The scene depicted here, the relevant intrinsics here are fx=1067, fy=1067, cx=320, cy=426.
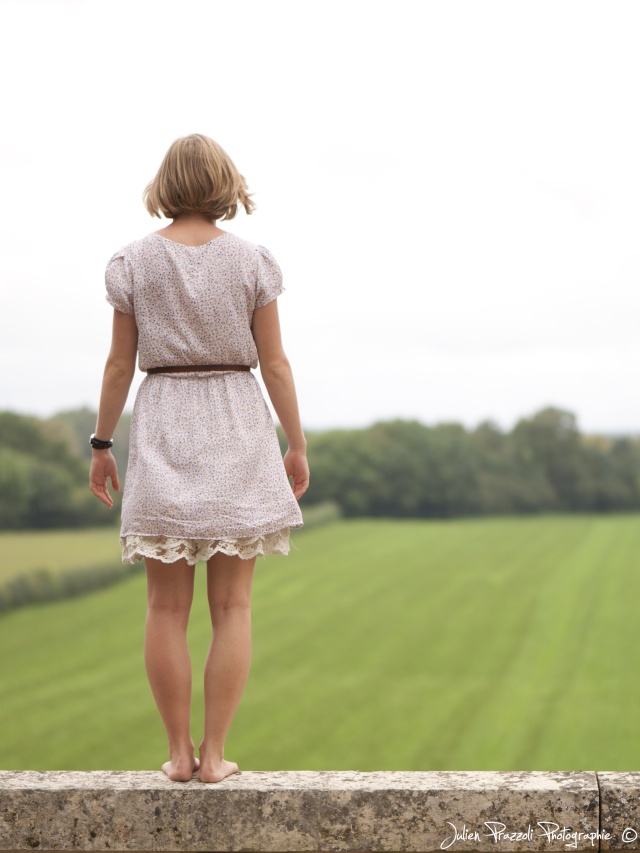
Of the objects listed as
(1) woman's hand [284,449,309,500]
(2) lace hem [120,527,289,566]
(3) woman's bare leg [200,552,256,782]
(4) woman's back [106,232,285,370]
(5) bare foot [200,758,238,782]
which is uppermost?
(4) woman's back [106,232,285,370]

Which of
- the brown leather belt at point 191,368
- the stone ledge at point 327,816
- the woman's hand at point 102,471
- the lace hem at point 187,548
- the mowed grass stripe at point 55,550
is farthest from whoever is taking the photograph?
the mowed grass stripe at point 55,550

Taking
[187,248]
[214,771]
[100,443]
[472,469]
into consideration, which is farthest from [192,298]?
[472,469]

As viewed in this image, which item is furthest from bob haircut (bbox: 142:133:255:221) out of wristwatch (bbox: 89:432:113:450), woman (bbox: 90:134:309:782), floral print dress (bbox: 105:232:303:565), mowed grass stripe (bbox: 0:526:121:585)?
mowed grass stripe (bbox: 0:526:121:585)

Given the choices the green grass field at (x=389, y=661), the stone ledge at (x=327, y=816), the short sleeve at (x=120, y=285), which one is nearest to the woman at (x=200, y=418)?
the short sleeve at (x=120, y=285)

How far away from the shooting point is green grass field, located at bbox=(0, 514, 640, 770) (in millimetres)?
55750

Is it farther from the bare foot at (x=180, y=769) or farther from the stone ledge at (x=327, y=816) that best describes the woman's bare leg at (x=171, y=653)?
the stone ledge at (x=327, y=816)

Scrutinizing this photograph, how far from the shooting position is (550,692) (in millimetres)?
64062

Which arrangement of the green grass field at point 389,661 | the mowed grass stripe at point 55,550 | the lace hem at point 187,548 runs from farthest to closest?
the mowed grass stripe at point 55,550 → the green grass field at point 389,661 → the lace hem at point 187,548

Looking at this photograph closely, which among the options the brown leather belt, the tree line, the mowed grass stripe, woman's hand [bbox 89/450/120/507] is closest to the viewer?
the brown leather belt

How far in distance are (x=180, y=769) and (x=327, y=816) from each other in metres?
0.45

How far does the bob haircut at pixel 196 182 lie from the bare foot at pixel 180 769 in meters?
1.59

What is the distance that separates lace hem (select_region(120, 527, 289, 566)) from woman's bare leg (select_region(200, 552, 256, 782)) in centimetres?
8

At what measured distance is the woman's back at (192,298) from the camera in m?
3.05

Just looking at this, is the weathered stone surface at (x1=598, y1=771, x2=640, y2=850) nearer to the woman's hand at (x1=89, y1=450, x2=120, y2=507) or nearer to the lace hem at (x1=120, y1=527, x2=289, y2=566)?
the lace hem at (x1=120, y1=527, x2=289, y2=566)
